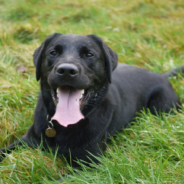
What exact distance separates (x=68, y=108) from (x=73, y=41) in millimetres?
630

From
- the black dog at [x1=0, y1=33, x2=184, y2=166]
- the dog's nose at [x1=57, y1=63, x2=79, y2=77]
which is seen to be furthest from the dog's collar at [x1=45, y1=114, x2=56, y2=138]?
the dog's nose at [x1=57, y1=63, x2=79, y2=77]

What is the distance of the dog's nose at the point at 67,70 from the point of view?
1.87m

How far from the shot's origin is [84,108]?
7.48 feet

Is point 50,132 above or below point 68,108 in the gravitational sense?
below

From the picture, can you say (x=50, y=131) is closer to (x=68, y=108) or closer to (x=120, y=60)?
(x=68, y=108)

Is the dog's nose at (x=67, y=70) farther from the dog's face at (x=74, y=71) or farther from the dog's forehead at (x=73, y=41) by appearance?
the dog's forehead at (x=73, y=41)

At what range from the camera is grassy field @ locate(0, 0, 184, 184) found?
6.25ft

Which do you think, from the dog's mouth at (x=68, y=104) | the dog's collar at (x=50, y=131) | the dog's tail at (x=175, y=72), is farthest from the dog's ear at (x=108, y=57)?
the dog's tail at (x=175, y=72)

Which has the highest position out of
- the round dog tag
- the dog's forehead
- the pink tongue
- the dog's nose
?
the dog's forehead

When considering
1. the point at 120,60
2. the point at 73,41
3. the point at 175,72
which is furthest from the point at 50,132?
the point at 120,60

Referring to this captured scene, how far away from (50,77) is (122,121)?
1125mm

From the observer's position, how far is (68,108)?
6.67 feet

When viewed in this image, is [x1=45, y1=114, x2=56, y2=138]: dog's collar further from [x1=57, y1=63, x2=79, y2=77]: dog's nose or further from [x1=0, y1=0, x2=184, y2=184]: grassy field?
[x1=57, y1=63, x2=79, y2=77]: dog's nose

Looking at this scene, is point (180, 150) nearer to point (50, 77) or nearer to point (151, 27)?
point (50, 77)
